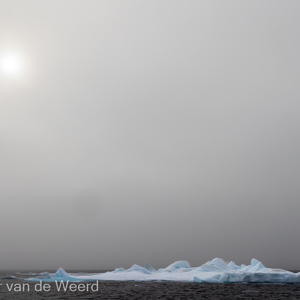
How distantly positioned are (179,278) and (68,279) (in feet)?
28.5

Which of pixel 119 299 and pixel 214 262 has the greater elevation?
pixel 214 262

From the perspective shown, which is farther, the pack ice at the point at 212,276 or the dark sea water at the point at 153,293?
the pack ice at the point at 212,276

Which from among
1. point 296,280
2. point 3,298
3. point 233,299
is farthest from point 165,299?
point 296,280

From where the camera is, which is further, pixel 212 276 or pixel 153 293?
pixel 212 276

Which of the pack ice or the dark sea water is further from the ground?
the pack ice

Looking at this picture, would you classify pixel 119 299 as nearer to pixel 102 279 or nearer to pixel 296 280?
pixel 102 279

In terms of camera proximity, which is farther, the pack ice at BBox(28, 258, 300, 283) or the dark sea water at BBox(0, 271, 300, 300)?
the pack ice at BBox(28, 258, 300, 283)

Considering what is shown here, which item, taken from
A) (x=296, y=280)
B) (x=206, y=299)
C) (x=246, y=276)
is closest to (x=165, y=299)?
(x=206, y=299)

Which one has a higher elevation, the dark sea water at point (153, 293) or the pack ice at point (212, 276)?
the pack ice at point (212, 276)

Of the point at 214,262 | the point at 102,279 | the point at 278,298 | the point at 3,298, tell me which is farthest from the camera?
the point at 214,262

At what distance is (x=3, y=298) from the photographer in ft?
57.1

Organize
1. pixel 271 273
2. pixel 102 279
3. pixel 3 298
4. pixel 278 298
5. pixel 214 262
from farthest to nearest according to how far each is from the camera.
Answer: pixel 214 262, pixel 102 279, pixel 271 273, pixel 278 298, pixel 3 298

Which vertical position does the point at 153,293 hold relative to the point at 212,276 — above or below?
below

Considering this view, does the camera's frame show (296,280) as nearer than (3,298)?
No
